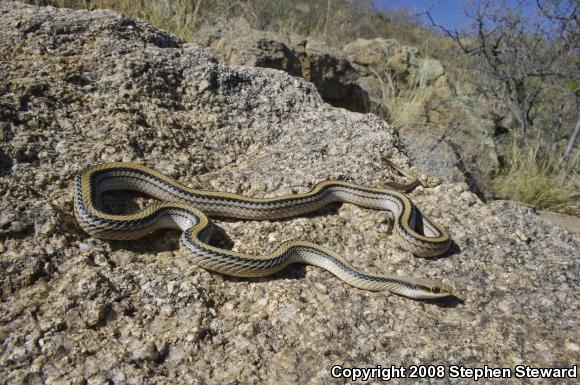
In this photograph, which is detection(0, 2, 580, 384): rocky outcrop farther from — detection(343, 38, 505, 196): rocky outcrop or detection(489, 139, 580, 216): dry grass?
detection(489, 139, 580, 216): dry grass

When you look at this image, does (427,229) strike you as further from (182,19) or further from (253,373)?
(182,19)

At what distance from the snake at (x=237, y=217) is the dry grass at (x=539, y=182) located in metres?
5.78

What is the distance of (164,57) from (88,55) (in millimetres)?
962

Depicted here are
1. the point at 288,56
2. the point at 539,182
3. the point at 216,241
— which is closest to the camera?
the point at 216,241

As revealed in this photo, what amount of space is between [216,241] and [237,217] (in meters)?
0.40

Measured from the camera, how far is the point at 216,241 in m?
4.55

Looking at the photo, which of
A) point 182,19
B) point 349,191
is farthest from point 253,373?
point 182,19

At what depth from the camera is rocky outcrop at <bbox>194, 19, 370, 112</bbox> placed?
8.25 meters

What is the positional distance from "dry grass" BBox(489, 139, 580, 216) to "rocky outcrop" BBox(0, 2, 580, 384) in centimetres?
469

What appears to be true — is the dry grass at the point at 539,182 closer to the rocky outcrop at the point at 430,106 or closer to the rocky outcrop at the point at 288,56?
the rocky outcrop at the point at 430,106

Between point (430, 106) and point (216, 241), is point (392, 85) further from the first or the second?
point (216, 241)

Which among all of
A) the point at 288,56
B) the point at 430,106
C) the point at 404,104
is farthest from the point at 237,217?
the point at 430,106

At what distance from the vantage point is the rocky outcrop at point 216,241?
11.0ft

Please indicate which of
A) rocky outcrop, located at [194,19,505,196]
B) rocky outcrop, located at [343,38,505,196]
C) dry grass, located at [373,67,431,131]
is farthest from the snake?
dry grass, located at [373,67,431,131]
